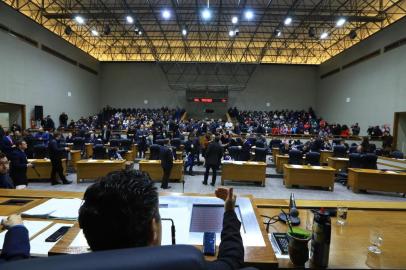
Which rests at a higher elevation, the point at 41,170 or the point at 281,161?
the point at 281,161

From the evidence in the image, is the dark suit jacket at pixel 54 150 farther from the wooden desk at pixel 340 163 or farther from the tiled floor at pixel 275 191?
the wooden desk at pixel 340 163

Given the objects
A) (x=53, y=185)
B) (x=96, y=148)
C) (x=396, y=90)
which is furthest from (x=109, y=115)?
(x=396, y=90)

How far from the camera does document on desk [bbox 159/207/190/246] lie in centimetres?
161

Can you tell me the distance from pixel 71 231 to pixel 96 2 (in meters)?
17.7

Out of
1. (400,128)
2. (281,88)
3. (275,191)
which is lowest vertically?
(275,191)

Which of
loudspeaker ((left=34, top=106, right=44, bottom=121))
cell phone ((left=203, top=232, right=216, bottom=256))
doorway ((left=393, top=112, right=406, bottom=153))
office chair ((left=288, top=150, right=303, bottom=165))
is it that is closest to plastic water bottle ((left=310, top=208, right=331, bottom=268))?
cell phone ((left=203, top=232, right=216, bottom=256))

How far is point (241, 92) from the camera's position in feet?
87.8

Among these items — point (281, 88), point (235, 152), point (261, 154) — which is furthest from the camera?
point (281, 88)

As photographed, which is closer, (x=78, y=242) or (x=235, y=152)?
(x=78, y=242)

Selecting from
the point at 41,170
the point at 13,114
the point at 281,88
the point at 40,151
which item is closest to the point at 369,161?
the point at 41,170

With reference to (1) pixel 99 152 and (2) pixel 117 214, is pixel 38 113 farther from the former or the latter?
(2) pixel 117 214

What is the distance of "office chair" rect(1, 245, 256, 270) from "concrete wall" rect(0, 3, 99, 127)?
652 inches

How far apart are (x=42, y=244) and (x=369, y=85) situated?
20.6 meters

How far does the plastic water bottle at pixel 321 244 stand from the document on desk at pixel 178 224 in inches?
31.9
